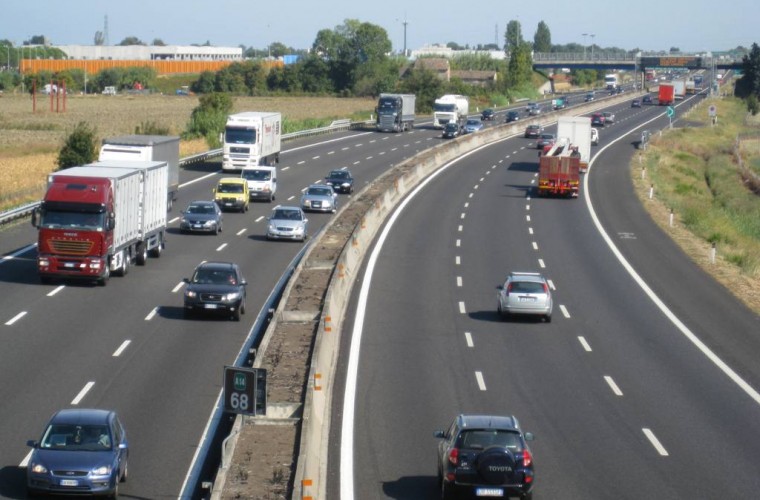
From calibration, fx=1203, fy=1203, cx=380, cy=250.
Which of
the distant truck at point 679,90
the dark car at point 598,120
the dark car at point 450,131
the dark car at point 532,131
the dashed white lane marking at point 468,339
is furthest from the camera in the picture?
the distant truck at point 679,90

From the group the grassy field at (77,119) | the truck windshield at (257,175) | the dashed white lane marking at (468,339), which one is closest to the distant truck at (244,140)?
the truck windshield at (257,175)

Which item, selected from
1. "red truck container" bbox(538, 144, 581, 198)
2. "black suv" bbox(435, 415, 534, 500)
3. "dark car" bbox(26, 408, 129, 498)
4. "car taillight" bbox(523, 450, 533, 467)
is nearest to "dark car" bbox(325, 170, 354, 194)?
"red truck container" bbox(538, 144, 581, 198)

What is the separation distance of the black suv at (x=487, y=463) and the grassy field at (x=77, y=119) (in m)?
42.0

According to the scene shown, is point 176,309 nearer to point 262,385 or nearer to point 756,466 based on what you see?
point 262,385

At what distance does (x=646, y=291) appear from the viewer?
1642 inches

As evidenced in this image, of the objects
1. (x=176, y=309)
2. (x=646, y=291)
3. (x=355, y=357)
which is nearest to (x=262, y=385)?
(x=355, y=357)

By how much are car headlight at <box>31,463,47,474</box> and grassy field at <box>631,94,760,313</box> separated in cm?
2810

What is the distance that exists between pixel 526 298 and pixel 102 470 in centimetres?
1958

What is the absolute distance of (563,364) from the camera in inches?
1187

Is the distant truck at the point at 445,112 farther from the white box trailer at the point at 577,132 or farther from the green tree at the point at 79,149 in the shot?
the green tree at the point at 79,149

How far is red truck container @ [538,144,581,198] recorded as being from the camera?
2633 inches

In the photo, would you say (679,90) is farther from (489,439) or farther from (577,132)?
(489,439)

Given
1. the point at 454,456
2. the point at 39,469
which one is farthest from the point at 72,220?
the point at 454,456

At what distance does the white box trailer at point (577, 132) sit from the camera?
7769cm
